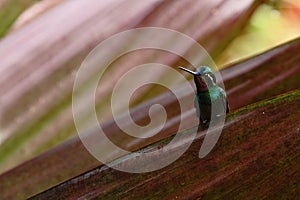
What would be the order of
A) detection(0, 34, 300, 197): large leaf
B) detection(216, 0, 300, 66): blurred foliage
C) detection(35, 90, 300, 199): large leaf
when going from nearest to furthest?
detection(35, 90, 300, 199): large leaf, detection(0, 34, 300, 197): large leaf, detection(216, 0, 300, 66): blurred foliage

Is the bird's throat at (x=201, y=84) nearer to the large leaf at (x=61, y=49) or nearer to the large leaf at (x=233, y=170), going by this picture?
the large leaf at (x=233, y=170)

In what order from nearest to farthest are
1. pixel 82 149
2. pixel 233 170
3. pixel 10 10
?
1. pixel 233 170
2. pixel 82 149
3. pixel 10 10

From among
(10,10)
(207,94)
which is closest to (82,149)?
(207,94)

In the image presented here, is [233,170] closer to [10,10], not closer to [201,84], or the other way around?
[201,84]

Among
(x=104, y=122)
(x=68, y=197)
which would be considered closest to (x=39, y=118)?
(x=104, y=122)

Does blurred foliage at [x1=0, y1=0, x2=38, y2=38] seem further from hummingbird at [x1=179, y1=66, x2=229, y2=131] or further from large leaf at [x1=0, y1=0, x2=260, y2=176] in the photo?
hummingbird at [x1=179, y1=66, x2=229, y2=131]

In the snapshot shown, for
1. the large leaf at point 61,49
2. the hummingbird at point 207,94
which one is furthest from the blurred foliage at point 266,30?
the hummingbird at point 207,94

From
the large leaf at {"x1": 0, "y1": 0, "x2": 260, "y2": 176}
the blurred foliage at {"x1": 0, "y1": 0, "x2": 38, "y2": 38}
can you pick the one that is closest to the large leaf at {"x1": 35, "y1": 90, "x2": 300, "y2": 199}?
the large leaf at {"x1": 0, "y1": 0, "x2": 260, "y2": 176}

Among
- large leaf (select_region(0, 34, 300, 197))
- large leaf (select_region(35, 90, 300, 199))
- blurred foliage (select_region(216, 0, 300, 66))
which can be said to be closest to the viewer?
large leaf (select_region(35, 90, 300, 199))

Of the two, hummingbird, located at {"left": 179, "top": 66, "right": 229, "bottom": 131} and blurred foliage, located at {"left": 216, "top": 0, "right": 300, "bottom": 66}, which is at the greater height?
hummingbird, located at {"left": 179, "top": 66, "right": 229, "bottom": 131}
